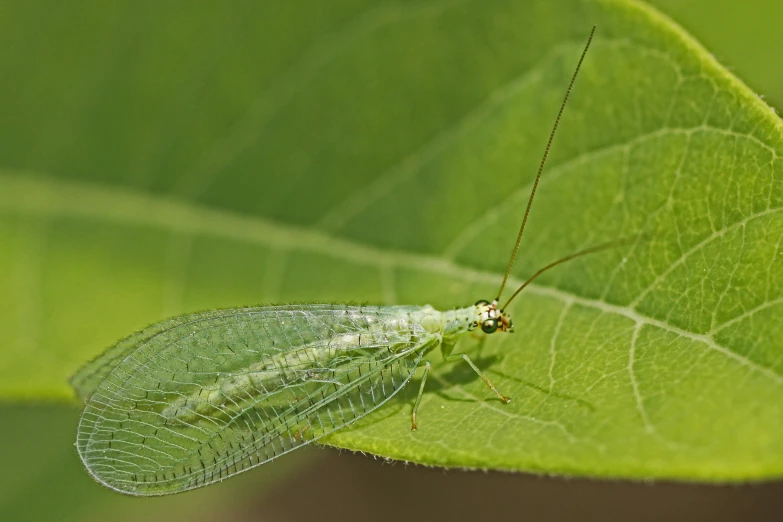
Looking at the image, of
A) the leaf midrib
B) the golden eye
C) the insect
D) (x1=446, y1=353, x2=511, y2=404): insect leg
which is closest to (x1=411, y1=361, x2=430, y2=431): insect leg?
the insect

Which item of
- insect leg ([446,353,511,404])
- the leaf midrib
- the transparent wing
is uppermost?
the leaf midrib

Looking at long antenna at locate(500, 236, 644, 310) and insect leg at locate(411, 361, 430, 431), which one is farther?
long antenna at locate(500, 236, 644, 310)

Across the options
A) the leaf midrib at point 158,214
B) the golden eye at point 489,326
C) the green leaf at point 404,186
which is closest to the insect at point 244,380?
the golden eye at point 489,326

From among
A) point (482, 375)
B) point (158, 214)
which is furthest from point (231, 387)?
point (482, 375)

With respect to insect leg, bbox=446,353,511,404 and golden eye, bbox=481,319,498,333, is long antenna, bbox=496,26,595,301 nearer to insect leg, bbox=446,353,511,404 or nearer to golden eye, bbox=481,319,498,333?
golden eye, bbox=481,319,498,333

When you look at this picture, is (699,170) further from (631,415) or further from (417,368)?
(417,368)

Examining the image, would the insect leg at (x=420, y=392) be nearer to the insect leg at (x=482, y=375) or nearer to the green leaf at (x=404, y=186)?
the green leaf at (x=404, y=186)

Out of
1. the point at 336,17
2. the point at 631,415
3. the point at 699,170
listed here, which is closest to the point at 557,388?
the point at 631,415
